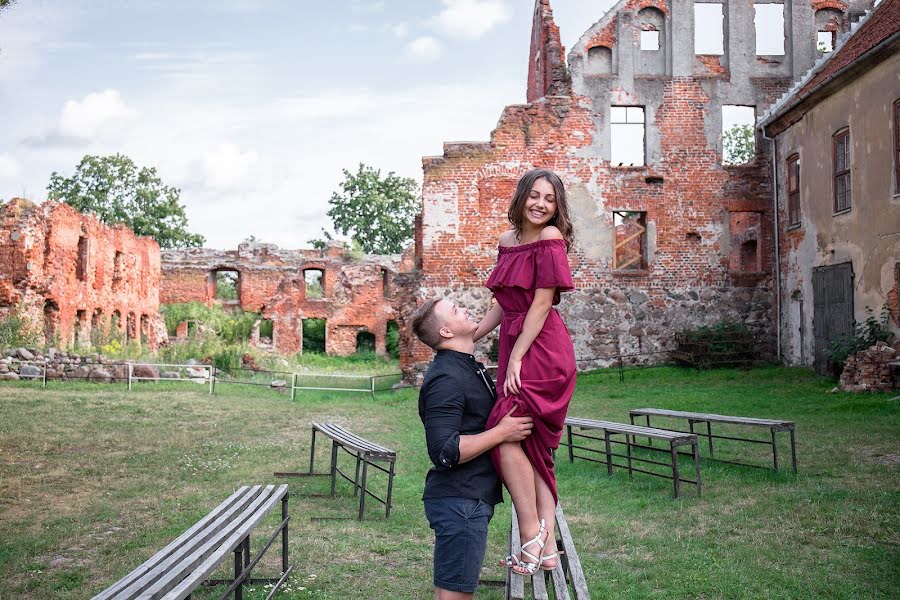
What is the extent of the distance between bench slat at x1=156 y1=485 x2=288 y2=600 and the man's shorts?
1.10 m

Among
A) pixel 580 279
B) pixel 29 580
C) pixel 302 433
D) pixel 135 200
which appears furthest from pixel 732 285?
pixel 135 200

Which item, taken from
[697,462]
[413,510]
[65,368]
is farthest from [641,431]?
[65,368]

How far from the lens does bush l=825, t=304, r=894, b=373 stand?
51.9 feet

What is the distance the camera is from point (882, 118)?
16078 mm

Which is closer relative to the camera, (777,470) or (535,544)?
(535,544)

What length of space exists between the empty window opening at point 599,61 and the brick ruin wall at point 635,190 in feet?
0.21

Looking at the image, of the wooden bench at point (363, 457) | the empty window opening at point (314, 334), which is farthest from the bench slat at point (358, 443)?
the empty window opening at point (314, 334)

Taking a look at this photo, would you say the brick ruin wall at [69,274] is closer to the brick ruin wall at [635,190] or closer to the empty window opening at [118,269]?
the empty window opening at [118,269]

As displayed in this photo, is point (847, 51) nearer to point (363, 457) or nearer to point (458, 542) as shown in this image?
point (363, 457)

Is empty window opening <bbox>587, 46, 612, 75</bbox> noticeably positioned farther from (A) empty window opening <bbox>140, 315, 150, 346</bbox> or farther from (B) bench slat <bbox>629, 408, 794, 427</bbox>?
(A) empty window opening <bbox>140, 315, 150, 346</bbox>

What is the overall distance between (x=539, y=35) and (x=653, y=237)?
7338 mm

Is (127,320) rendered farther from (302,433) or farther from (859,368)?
(859,368)

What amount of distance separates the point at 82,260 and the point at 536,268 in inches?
1082

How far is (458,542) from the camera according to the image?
3318 millimetres
